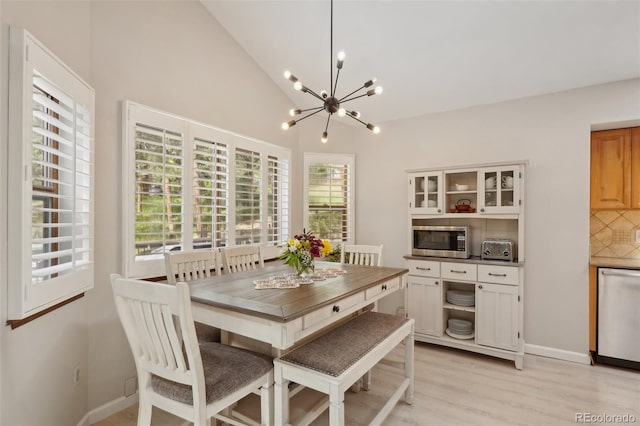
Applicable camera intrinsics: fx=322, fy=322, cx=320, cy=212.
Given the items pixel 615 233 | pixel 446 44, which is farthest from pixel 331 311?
pixel 615 233

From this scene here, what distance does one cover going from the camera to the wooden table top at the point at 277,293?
1.57m

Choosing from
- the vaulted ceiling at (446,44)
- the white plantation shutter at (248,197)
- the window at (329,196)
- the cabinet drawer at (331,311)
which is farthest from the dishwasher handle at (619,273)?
the white plantation shutter at (248,197)

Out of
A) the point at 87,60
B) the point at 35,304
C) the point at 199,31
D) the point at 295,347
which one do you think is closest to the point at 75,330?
the point at 35,304

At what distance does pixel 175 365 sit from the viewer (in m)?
1.48

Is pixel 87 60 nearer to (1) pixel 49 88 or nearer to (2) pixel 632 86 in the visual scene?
(1) pixel 49 88

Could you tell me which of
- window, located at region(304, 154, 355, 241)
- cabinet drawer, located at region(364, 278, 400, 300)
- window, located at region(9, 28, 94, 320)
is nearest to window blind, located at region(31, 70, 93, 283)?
window, located at region(9, 28, 94, 320)

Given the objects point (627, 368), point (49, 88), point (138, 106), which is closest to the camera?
point (49, 88)

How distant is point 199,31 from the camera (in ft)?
9.57

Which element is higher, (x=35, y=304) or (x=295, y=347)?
(x=35, y=304)

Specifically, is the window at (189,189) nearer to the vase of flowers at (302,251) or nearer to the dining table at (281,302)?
the dining table at (281,302)

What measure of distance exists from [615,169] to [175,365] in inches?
162

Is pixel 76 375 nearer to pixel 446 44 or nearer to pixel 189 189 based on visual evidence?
pixel 189 189

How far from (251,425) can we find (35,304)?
1262mm

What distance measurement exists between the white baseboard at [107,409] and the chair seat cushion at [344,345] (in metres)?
1.42
